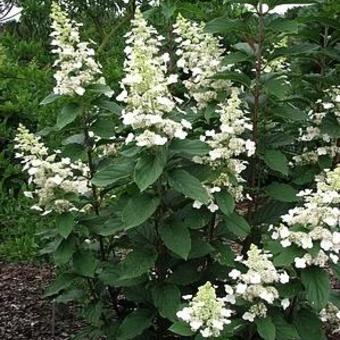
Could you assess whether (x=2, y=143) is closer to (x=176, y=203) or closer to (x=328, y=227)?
(x=176, y=203)

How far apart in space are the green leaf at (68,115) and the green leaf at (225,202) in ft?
1.91

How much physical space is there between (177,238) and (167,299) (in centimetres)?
27

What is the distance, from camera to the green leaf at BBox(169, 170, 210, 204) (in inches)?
89.8

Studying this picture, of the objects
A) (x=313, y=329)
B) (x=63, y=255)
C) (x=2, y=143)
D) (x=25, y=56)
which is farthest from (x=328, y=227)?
(x=25, y=56)

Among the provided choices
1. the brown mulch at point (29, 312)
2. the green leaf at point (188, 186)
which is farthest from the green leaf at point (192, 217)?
the brown mulch at point (29, 312)

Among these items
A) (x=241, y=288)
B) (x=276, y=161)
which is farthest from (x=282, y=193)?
(x=241, y=288)

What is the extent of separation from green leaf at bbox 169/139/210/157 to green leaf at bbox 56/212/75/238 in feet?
1.59

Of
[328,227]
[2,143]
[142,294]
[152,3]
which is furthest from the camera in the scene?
[152,3]

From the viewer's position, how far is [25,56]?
3.81 metres

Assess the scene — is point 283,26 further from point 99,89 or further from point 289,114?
point 99,89

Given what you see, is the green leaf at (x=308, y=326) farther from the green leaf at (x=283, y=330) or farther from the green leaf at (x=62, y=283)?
the green leaf at (x=62, y=283)

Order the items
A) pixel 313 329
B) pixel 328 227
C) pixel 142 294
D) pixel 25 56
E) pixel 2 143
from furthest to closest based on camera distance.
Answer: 1. pixel 25 56
2. pixel 2 143
3. pixel 142 294
4. pixel 313 329
5. pixel 328 227

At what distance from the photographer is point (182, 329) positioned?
2082 millimetres

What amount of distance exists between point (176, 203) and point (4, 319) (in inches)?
68.4
